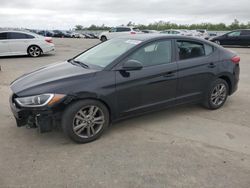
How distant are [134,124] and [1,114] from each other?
2.59m

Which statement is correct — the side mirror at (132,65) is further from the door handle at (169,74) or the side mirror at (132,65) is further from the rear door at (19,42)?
the rear door at (19,42)

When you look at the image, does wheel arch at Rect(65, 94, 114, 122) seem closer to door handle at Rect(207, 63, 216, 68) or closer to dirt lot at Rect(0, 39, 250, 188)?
dirt lot at Rect(0, 39, 250, 188)

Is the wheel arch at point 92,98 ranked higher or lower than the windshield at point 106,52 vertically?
lower

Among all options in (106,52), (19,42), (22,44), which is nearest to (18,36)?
(19,42)

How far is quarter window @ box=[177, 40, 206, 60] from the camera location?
4.61m

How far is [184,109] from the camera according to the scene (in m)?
5.24

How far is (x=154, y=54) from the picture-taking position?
170 inches

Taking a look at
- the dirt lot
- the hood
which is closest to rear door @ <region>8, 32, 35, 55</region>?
the dirt lot

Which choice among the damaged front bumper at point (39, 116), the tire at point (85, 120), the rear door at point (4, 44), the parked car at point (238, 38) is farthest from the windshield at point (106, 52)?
the parked car at point (238, 38)

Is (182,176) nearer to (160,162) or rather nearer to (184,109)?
(160,162)

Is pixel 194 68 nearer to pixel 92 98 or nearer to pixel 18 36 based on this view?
pixel 92 98

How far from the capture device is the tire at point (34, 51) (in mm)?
13453

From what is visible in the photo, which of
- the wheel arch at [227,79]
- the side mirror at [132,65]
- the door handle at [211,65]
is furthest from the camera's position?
the wheel arch at [227,79]

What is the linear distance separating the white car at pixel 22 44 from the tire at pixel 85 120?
35.8 feet
